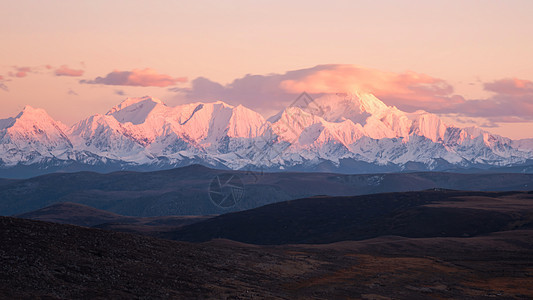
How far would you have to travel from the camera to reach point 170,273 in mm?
68938

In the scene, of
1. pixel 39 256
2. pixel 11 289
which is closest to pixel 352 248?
pixel 39 256

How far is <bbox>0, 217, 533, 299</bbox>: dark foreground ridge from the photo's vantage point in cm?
5684

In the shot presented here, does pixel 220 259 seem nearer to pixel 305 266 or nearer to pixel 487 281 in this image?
pixel 305 266

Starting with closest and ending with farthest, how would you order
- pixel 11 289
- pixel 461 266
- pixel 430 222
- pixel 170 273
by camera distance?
pixel 11 289, pixel 170 273, pixel 461 266, pixel 430 222

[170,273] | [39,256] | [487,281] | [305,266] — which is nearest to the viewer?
[39,256]

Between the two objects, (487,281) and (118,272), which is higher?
(118,272)

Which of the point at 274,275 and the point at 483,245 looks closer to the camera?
the point at 274,275

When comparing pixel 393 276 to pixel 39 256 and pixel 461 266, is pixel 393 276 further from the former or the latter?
pixel 39 256

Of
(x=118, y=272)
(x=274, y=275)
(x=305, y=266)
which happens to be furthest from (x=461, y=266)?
(x=118, y=272)

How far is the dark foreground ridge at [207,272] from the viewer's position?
56.8 meters

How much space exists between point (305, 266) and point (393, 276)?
1286 cm

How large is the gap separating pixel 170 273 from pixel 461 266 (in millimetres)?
53698

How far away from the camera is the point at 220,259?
86125 millimetres

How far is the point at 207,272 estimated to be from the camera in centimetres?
7412
